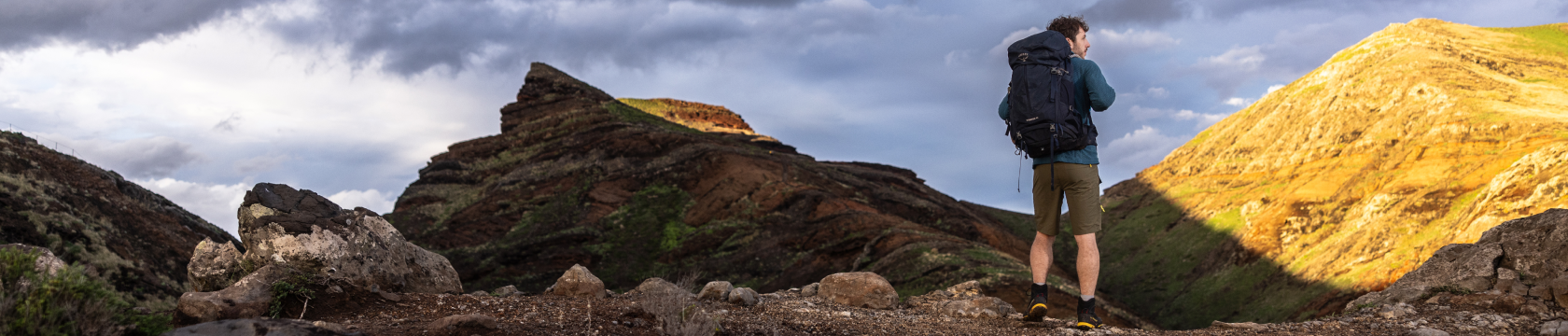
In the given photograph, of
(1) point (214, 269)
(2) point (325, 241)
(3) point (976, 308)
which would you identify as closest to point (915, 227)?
(3) point (976, 308)

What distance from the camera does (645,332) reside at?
17.0ft

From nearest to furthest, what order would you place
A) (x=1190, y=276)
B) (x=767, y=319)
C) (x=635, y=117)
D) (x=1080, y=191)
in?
(x=1080, y=191) < (x=767, y=319) < (x=1190, y=276) < (x=635, y=117)

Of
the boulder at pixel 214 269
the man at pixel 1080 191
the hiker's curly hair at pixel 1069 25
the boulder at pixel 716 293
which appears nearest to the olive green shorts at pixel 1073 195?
the man at pixel 1080 191

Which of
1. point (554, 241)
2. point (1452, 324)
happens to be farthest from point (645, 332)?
point (554, 241)

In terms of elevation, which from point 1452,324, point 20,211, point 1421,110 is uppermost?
point 1421,110

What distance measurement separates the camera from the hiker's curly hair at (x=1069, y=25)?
20.5ft

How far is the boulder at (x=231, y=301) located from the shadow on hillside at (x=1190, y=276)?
74.8ft

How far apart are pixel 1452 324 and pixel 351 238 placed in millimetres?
9285

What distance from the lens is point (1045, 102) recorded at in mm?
5703

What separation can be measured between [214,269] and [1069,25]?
26.1 ft

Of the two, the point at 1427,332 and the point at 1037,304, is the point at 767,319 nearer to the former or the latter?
the point at 1037,304

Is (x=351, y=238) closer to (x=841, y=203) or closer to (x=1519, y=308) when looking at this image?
(x=1519, y=308)

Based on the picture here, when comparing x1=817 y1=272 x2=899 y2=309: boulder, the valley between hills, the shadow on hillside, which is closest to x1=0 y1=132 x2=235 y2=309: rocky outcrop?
the valley between hills

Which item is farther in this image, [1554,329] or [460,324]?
[1554,329]
